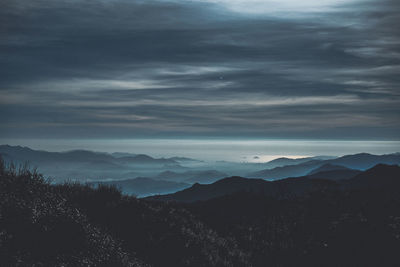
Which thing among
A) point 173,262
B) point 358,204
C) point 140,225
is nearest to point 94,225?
point 140,225

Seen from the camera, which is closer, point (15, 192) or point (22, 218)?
point (22, 218)

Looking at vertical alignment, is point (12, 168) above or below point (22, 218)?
above

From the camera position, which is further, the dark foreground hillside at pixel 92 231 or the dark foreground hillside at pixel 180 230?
the dark foreground hillside at pixel 180 230

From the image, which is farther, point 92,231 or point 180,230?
point 180,230

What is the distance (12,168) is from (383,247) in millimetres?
14385

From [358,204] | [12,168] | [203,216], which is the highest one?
[12,168]

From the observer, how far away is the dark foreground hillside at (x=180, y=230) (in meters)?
9.40

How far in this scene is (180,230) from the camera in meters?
15.0

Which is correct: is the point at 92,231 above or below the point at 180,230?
above

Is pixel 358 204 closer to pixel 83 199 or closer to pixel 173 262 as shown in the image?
pixel 173 262

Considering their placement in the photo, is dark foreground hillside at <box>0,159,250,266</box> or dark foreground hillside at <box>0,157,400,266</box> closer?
dark foreground hillside at <box>0,159,250,266</box>

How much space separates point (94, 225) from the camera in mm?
12516

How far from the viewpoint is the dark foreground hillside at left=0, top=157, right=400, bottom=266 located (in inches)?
370

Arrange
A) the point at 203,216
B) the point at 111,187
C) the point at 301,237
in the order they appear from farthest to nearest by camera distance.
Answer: the point at 203,216
the point at 301,237
the point at 111,187
